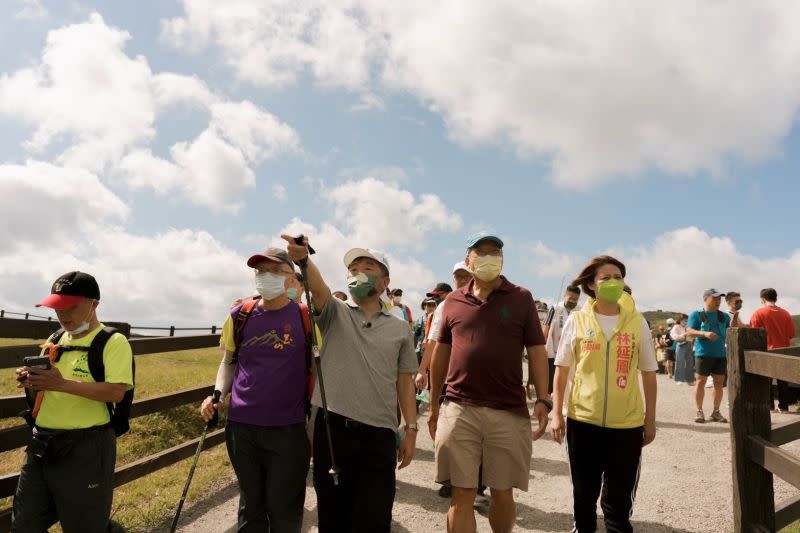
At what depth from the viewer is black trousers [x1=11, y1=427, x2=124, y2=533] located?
337cm

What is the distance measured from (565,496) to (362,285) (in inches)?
157

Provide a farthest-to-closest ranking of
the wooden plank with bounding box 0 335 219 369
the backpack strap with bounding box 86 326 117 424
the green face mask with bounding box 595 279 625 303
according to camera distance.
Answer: the green face mask with bounding box 595 279 625 303 < the wooden plank with bounding box 0 335 219 369 < the backpack strap with bounding box 86 326 117 424

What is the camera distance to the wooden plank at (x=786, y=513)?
12.0 feet

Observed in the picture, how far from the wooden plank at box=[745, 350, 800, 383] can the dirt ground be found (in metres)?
2.48

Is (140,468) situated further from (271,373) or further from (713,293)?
(713,293)

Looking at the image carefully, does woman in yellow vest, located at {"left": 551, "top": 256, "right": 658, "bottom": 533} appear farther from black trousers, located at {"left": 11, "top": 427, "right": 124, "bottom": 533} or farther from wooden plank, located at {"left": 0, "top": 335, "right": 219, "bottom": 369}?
wooden plank, located at {"left": 0, "top": 335, "right": 219, "bottom": 369}

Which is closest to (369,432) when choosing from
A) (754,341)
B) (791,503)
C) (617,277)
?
(617,277)

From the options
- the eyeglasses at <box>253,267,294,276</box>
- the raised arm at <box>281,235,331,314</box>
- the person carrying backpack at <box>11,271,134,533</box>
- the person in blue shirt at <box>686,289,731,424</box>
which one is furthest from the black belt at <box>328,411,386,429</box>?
the person in blue shirt at <box>686,289,731,424</box>

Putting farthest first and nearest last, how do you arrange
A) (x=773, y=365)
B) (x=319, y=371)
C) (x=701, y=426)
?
(x=701, y=426) < (x=319, y=371) < (x=773, y=365)

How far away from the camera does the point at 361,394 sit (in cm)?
353

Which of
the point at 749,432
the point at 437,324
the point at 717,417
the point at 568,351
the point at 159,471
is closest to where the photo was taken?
the point at 749,432

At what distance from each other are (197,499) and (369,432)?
3.38 meters

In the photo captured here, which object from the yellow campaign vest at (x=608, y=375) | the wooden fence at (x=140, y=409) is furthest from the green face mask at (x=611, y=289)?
the wooden fence at (x=140, y=409)


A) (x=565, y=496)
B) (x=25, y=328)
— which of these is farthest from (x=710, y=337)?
(x=25, y=328)
